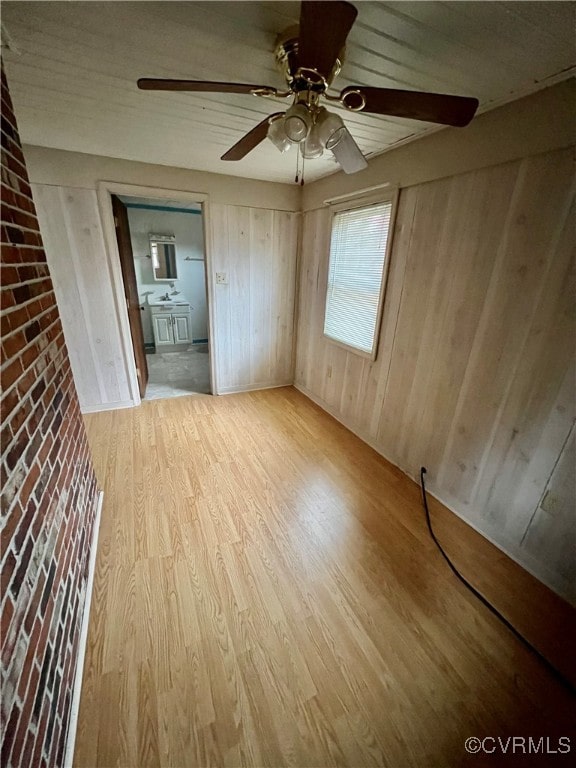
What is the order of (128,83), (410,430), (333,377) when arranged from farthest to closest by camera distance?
(333,377) → (410,430) → (128,83)

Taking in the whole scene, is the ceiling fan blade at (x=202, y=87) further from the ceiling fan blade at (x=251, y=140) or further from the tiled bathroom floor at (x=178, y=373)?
the tiled bathroom floor at (x=178, y=373)

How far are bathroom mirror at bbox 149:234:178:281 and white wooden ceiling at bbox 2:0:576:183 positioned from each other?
315cm

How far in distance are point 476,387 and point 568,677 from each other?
4.19ft

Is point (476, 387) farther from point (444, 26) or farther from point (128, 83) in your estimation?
point (128, 83)

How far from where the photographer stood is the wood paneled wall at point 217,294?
2443mm

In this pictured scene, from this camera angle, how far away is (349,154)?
1.34 metres

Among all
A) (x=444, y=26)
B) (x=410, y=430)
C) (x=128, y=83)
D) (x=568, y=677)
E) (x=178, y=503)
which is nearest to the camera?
(x=444, y=26)

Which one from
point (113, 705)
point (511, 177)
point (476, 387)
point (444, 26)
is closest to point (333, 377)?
point (476, 387)

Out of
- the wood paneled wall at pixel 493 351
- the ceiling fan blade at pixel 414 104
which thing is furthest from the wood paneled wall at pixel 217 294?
the ceiling fan blade at pixel 414 104

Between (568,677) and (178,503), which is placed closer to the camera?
(568,677)

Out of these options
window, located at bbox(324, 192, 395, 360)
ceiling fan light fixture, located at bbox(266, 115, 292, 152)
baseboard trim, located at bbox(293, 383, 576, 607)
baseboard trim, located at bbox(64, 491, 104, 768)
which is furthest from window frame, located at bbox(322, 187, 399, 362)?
baseboard trim, located at bbox(64, 491, 104, 768)

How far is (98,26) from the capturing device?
1.04 meters

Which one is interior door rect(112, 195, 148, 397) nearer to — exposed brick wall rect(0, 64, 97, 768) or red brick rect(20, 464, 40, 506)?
exposed brick wall rect(0, 64, 97, 768)

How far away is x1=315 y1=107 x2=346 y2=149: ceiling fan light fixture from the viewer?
1.13 meters
